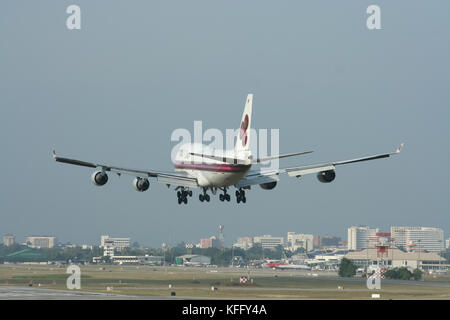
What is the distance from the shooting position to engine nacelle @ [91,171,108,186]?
279 feet

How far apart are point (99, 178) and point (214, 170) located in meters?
12.9

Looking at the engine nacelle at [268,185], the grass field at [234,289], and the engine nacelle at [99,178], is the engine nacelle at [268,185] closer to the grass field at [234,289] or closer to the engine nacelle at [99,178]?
the grass field at [234,289]

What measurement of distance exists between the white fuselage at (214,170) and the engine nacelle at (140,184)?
6.29 metres

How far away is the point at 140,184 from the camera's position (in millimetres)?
88750

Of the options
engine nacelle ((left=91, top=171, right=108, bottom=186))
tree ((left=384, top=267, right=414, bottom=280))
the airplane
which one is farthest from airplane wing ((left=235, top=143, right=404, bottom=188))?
tree ((left=384, top=267, right=414, bottom=280))

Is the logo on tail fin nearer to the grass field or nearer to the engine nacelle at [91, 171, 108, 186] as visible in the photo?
the engine nacelle at [91, 171, 108, 186]

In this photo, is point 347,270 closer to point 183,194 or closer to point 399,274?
point 399,274

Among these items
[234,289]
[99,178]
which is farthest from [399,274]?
[99,178]

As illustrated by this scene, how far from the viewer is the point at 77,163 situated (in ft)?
264
